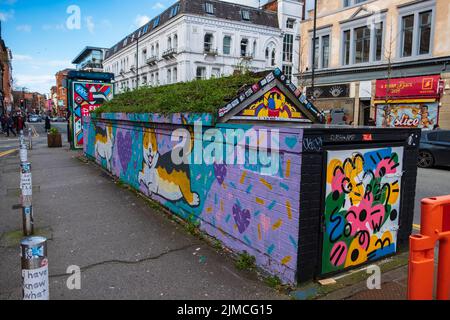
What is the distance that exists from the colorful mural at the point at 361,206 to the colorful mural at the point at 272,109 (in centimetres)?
214

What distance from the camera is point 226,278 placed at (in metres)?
3.88

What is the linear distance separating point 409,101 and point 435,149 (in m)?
10.7

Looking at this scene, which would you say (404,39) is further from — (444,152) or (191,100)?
(191,100)

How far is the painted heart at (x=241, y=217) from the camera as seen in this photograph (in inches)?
169

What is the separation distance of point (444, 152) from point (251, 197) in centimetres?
1135

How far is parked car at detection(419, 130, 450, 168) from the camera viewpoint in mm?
12672

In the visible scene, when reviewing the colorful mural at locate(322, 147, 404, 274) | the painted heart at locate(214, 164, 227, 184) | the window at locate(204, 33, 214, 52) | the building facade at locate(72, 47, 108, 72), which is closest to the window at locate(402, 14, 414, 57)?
the colorful mural at locate(322, 147, 404, 274)

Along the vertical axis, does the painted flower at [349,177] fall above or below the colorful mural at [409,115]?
below

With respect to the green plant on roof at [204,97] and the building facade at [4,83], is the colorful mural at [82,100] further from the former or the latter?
the building facade at [4,83]

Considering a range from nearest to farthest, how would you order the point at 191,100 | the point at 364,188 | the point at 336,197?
the point at 336,197, the point at 364,188, the point at 191,100

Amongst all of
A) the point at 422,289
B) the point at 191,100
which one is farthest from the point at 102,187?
the point at 422,289

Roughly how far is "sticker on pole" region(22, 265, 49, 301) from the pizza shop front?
22126mm

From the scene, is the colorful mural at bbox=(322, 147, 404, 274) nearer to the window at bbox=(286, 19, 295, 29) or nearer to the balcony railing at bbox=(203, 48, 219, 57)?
the balcony railing at bbox=(203, 48, 219, 57)

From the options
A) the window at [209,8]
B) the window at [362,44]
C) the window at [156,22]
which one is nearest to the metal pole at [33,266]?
the window at [362,44]
